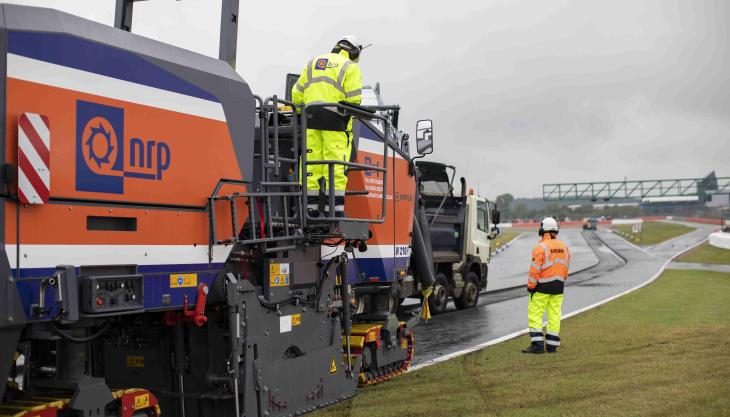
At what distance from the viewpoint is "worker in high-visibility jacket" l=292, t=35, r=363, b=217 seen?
6676 mm

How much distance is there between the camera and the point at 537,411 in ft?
22.7

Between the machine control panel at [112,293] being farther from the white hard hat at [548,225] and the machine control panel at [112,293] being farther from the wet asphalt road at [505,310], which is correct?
the white hard hat at [548,225]

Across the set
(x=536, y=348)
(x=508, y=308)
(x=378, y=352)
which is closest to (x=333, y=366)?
(x=378, y=352)

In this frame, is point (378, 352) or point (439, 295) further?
point (439, 295)

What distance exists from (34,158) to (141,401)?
1.76 metres

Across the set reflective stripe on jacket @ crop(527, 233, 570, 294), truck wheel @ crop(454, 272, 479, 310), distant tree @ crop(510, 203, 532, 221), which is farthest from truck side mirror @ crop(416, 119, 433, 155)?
distant tree @ crop(510, 203, 532, 221)

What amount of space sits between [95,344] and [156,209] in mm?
1959

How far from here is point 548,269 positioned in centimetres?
1095

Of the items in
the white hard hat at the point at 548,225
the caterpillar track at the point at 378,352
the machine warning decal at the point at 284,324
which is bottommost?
the caterpillar track at the point at 378,352

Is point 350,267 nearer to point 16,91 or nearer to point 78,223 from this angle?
point 78,223

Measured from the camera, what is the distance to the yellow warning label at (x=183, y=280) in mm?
5067

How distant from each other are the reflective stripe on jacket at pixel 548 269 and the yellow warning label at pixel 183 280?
663 cm

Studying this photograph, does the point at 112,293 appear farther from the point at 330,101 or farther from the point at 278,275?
the point at 330,101

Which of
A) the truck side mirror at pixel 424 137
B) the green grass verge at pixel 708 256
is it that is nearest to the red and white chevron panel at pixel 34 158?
the truck side mirror at pixel 424 137
